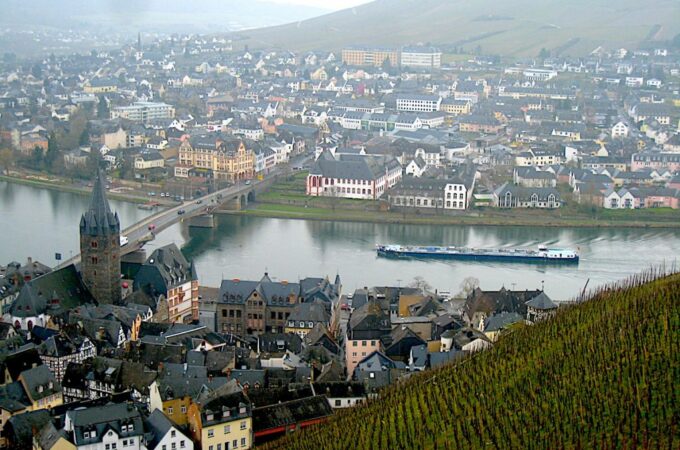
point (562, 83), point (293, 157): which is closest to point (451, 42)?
point (562, 83)

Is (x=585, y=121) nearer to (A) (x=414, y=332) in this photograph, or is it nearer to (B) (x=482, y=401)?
(A) (x=414, y=332)

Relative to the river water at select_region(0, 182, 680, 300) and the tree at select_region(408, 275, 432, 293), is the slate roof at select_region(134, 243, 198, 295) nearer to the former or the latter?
the river water at select_region(0, 182, 680, 300)

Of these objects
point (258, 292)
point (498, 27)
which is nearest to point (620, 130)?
point (258, 292)

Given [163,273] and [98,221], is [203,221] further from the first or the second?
[98,221]

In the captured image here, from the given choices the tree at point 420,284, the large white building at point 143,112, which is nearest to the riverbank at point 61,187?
the large white building at point 143,112

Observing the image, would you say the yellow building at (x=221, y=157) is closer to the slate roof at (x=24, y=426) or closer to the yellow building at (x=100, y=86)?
the yellow building at (x=100, y=86)

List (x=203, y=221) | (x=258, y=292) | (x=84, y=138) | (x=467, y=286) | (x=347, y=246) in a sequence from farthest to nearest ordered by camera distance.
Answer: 1. (x=84, y=138)
2. (x=203, y=221)
3. (x=347, y=246)
4. (x=467, y=286)
5. (x=258, y=292)
